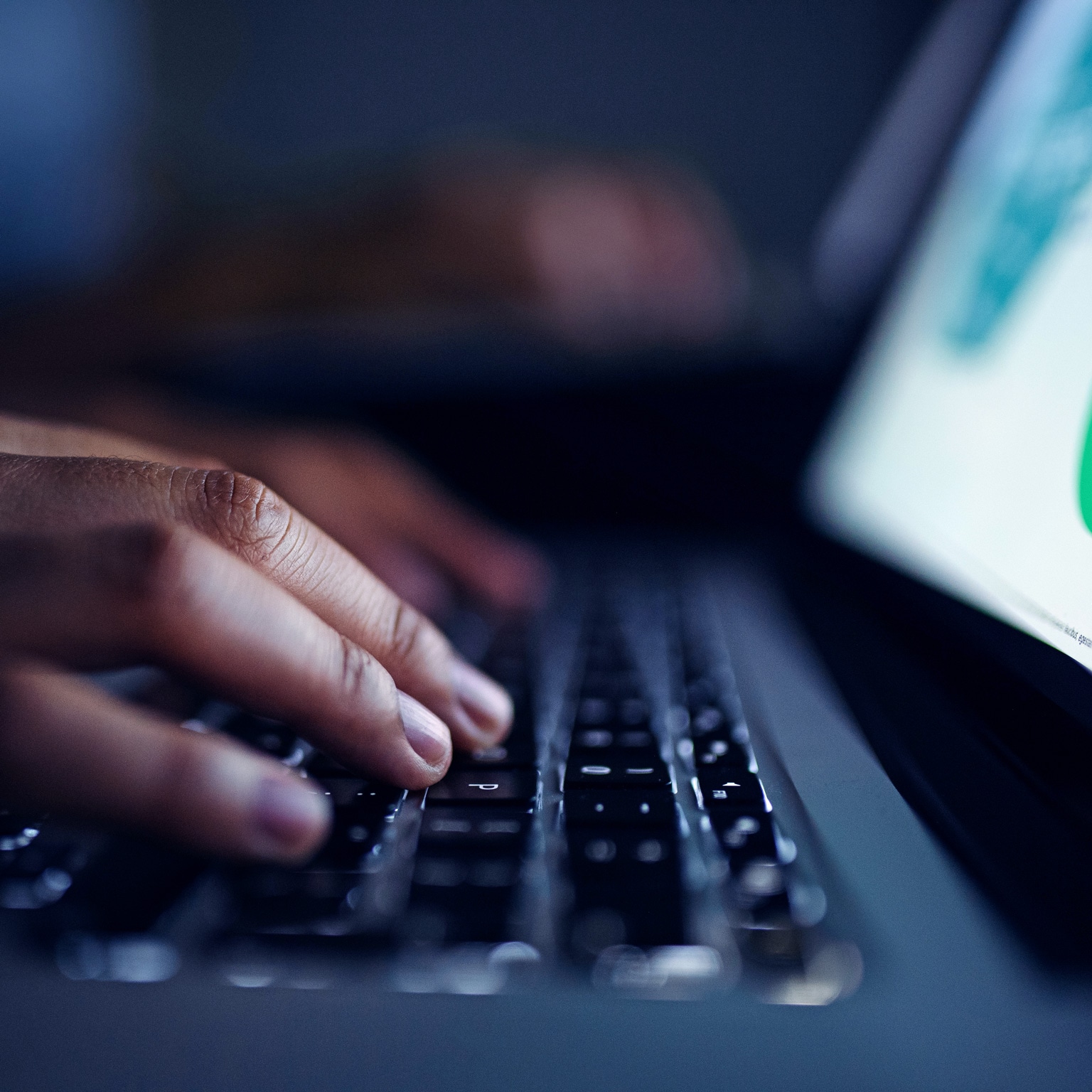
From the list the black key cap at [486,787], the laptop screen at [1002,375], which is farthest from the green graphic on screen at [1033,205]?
the black key cap at [486,787]

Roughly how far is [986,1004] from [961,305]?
50 centimetres

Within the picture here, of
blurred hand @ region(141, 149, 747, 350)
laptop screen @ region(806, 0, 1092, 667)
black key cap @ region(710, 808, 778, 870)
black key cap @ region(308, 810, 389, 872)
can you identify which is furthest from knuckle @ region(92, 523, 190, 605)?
blurred hand @ region(141, 149, 747, 350)

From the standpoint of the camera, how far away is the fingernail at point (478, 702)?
38 cm

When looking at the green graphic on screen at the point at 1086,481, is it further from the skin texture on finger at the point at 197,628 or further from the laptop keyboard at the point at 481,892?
the skin texture on finger at the point at 197,628

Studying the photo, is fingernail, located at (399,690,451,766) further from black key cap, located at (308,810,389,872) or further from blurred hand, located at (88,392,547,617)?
blurred hand, located at (88,392,547,617)

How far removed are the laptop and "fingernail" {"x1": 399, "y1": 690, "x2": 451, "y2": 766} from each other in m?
0.01

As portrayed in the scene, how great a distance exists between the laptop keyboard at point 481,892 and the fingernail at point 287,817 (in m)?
0.01

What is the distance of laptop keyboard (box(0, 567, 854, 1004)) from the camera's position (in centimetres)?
24

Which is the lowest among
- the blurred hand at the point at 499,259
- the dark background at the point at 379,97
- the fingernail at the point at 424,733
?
the fingernail at the point at 424,733

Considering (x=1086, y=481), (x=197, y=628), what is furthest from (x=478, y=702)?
(x=1086, y=481)

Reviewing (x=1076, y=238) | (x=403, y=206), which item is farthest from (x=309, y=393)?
(x=403, y=206)

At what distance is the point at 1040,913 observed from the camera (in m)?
0.26

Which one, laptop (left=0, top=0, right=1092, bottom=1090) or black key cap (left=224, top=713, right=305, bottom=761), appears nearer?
laptop (left=0, top=0, right=1092, bottom=1090)

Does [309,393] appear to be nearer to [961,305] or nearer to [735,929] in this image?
[961,305]
